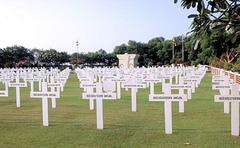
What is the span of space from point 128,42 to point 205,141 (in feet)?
313

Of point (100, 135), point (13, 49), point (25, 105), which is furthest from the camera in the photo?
point (13, 49)

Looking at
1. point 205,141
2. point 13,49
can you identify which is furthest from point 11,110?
point 13,49

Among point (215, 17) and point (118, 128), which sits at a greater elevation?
point (215, 17)

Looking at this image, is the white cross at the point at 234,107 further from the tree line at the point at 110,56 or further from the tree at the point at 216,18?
the tree line at the point at 110,56

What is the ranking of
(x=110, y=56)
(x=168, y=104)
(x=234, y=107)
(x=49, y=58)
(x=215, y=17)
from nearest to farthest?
(x=215, y=17), (x=234, y=107), (x=168, y=104), (x=49, y=58), (x=110, y=56)

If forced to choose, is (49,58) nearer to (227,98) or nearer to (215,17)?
(227,98)

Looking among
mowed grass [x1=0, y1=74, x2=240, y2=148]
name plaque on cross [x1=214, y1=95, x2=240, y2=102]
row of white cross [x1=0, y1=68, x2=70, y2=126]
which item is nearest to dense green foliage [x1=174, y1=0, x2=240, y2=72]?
mowed grass [x1=0, y1=74, x2=240, y2=148]

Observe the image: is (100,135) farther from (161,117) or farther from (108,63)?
(108,63)

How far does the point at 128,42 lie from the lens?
10362 centimetres

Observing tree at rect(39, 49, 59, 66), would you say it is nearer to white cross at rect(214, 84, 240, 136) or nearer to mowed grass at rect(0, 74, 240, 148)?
mowed grass at rect(0, 74, 240, 148)

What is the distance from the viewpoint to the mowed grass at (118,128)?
28.2 feet

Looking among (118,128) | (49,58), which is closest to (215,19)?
(118,128)

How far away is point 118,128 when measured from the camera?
33.9 ft

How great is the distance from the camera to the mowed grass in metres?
8.59
